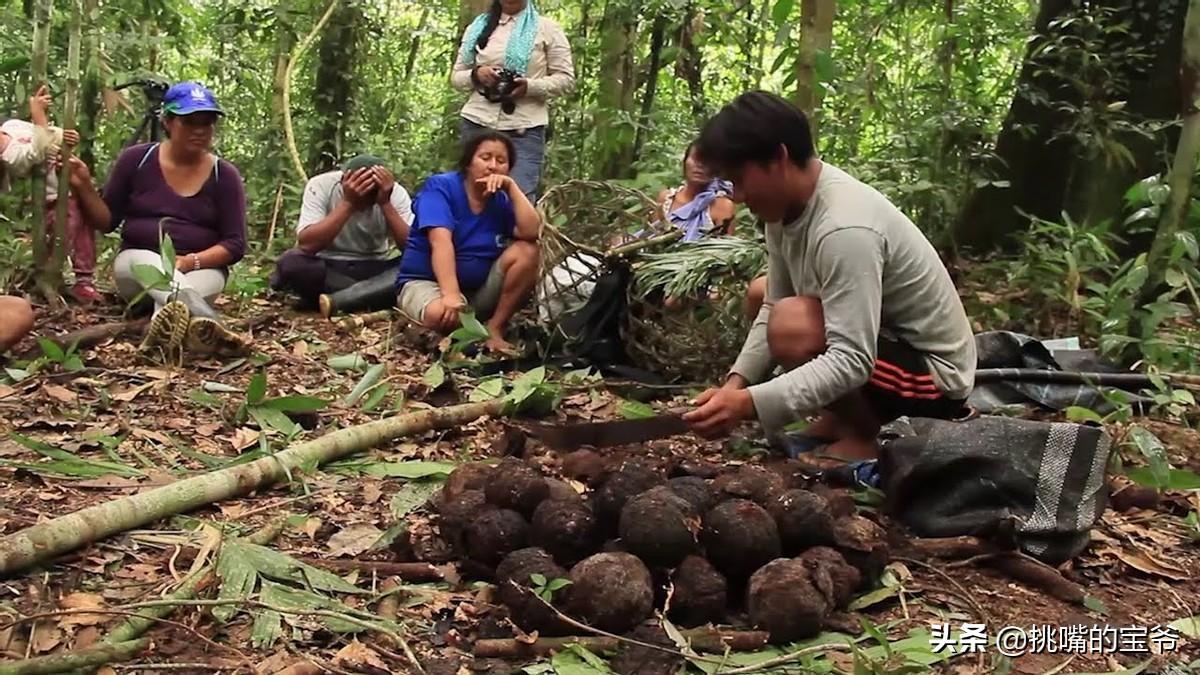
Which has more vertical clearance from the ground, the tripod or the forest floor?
the tripod

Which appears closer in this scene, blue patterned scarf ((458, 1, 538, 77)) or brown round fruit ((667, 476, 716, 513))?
brown round fruit ((667, 476, 716, 513))

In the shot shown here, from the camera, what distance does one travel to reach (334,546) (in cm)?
273

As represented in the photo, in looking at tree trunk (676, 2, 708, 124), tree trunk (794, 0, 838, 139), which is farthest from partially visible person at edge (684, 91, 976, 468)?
tree trunk (676, 2, 708, 124)

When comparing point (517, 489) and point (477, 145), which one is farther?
point (477, 145)

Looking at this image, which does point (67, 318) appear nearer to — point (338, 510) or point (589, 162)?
point (338, 510)

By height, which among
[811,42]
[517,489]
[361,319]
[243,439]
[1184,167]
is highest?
[811,42]

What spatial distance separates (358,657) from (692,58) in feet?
22.6

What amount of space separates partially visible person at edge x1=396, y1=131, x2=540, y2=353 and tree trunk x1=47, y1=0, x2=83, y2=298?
1.55 metres

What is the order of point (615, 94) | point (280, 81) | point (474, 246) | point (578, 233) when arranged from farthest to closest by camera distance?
point (615, 94) < point (280, 81) < point (474, 246) < point (578, 233)

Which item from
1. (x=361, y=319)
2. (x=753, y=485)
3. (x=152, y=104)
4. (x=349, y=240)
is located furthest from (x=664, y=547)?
(x=152, y=104)

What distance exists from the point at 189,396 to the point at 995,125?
5.49m

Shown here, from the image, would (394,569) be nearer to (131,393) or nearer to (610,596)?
(610,596)

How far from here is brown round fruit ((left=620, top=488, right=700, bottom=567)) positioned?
2355 millimetres

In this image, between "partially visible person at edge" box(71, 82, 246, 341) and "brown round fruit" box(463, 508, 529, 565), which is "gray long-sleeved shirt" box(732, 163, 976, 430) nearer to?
"brown round fruit" box(463, 508, 529, 565)
